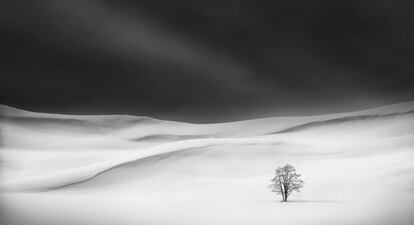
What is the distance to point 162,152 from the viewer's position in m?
3.61

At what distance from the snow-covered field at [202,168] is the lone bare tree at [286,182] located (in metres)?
0.05

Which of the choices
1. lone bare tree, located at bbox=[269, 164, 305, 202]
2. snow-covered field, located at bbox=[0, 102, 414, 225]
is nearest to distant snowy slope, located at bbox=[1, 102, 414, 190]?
snow-covered field, located at bbox=[0, 102, 414, 225]

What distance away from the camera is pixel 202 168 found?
3584mm

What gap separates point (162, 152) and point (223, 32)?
992 millimetres

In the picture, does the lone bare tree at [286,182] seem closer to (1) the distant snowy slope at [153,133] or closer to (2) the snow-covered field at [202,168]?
(2) the snow-covered field at [202,168]

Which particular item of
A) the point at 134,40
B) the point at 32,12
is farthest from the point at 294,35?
the point at 32,12

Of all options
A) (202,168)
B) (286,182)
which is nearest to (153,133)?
(202,168)

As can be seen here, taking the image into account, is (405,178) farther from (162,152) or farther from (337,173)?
(162,152)

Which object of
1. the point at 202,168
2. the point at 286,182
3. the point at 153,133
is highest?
the point at 153,133

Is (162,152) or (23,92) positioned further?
(23,92)

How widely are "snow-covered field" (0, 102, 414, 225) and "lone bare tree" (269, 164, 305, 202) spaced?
46mm

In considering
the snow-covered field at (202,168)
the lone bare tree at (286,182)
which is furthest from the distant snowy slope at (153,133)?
the lone bare tree at (286,182)

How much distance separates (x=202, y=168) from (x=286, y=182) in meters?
0.55

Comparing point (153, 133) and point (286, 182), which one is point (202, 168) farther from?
point (286, 182)
